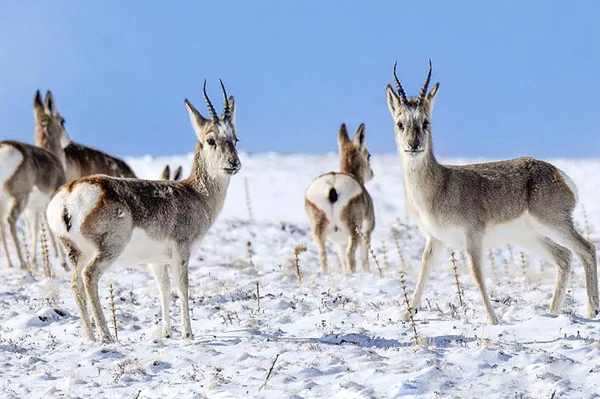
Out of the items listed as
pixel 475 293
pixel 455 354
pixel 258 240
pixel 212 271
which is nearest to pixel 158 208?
pixel 455 354

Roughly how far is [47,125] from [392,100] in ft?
36.6

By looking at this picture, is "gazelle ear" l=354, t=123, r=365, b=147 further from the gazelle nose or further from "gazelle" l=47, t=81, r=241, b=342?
the gazelle nose

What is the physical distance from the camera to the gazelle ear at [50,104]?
19.4 m

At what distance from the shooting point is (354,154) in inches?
717

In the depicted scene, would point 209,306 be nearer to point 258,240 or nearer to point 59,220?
point 59,220

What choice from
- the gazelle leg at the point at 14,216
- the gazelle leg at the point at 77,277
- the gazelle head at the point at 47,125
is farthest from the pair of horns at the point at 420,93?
the gazelle head at the point at 47,125

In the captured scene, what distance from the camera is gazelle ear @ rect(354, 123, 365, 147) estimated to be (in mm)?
18203

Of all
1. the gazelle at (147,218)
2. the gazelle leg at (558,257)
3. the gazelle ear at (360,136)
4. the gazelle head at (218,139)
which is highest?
the gazelle ear at (360,136)

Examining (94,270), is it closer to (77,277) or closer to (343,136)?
(77,277)

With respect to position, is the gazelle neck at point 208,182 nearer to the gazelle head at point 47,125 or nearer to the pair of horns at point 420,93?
the pair of horns at point 420,93

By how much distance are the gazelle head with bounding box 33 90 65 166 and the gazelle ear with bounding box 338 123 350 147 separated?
235 inches

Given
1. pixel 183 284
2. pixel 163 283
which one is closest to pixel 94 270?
pixel 183 284

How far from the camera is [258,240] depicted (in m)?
21.8

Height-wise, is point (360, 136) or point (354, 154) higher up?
point (360, 136)
